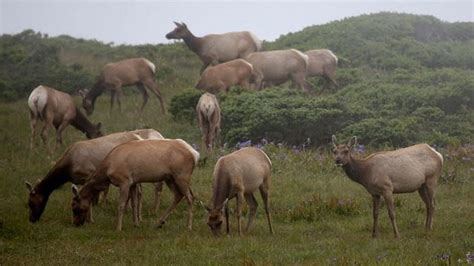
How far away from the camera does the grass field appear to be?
10.7 m

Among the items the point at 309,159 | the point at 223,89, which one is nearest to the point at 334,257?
the point at 309,159

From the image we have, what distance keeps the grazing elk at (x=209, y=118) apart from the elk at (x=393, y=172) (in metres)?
7.45

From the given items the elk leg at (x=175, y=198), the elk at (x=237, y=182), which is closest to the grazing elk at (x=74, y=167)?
the elk leg at (x=175, y=198)

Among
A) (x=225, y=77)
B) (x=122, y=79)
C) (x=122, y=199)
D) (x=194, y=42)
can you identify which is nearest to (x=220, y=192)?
(x=122, y=199)

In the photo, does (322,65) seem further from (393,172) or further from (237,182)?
(237,182)

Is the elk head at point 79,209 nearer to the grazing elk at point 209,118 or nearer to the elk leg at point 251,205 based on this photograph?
the elk leg at point 251,205

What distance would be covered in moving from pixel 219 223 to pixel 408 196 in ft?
16.0

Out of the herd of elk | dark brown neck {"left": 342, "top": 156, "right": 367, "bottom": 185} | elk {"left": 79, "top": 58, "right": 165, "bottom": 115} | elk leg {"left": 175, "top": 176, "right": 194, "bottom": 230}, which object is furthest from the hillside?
elk leg {"left": 175, "top": 176, "right": 194, "bottom": 230}

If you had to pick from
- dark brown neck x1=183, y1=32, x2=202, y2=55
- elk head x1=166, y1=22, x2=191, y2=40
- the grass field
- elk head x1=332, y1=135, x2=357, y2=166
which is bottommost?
the grass field

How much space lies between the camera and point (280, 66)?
25.4 meters

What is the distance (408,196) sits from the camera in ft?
50.5

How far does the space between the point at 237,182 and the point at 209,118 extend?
23.9 feet

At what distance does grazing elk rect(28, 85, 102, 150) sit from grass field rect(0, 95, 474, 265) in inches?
44.9

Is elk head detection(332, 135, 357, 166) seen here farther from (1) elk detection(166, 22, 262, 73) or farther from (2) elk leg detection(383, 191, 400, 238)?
(1) elk detection(166, 22, 262, 73)
